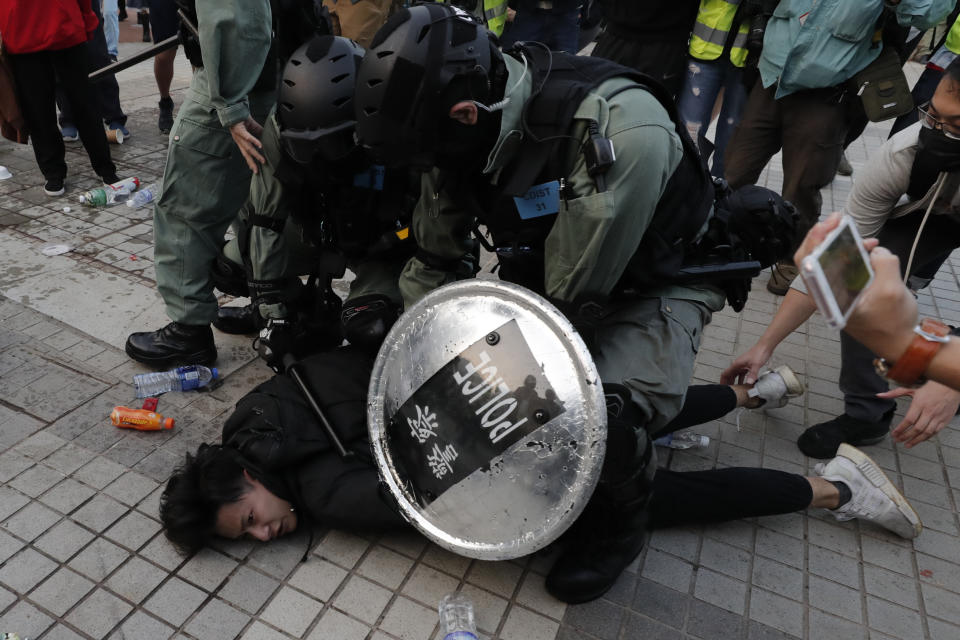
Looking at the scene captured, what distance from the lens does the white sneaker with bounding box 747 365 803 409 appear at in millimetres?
3006

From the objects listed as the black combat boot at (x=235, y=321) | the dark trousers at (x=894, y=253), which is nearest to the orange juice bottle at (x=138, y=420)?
the black combat boot at (x=235, y=321)

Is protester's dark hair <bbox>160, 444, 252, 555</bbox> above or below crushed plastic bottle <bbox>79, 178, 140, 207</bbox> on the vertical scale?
above

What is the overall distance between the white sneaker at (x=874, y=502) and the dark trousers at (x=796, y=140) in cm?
180

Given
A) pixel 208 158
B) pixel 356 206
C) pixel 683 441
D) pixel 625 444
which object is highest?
pixel 208 158

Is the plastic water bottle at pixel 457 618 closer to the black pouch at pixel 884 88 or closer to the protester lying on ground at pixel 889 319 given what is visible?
the protester lying on ground at pixel 889 319

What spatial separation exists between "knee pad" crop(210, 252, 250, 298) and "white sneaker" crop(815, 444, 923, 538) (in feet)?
8.84

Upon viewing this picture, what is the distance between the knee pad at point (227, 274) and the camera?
10.5ft

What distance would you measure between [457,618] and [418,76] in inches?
65.7

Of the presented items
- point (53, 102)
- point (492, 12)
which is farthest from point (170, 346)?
point (492, 12)

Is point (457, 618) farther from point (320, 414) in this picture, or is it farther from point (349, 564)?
point (320, 414)

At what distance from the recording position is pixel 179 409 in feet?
9.77

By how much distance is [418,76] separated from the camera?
1.98 m

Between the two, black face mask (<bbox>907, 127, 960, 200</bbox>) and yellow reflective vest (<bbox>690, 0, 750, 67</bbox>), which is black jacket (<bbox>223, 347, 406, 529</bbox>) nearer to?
black face mask (<bbox>907, 127, 960, 200</bbox>)

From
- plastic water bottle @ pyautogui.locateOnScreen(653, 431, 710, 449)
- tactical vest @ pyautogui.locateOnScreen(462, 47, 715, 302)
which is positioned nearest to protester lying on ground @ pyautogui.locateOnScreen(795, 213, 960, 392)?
tactical vest @ pyautogui.locateOnScreen(462, 47, 715, 302)
